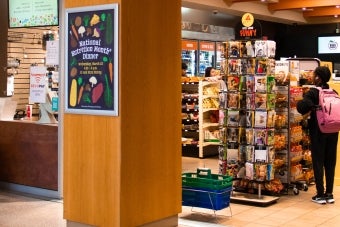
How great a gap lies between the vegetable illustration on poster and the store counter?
1.69 meters

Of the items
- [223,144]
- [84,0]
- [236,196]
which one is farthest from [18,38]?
[236,196]

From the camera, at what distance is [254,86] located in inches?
257

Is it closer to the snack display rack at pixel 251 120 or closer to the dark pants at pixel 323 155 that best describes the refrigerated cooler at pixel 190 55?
the snack display rack at pixel 251 120

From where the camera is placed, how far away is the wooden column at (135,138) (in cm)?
469

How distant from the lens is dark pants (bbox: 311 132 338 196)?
259 inches

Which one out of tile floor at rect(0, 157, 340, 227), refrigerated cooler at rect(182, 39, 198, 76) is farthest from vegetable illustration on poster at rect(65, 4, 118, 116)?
refrigerated cooler at rect(182, 39, 198, 76)

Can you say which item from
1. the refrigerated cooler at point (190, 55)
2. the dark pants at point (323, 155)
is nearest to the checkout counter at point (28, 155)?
the dark pants at point (323, 155)

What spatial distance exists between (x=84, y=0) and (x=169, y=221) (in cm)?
224

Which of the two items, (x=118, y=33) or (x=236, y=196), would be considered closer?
(x=118, y=33)

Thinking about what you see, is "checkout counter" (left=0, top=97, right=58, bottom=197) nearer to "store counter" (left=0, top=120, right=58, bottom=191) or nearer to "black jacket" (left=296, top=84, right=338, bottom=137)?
"store counter" (left=0, top=120, right=58, bottom=191)

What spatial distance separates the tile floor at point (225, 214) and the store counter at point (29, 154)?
23 cm

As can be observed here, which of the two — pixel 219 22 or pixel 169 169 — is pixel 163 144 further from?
pixel 219 22

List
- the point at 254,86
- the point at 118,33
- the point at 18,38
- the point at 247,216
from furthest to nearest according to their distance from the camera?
the point at 18,38, the point at 254,86, the point at 247,216, the point at 118,33

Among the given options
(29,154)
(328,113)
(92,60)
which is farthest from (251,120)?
(29,154)
